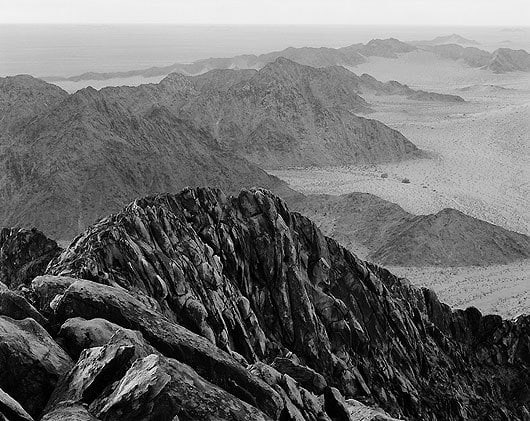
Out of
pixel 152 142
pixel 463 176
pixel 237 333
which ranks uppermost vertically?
pixel 237 333

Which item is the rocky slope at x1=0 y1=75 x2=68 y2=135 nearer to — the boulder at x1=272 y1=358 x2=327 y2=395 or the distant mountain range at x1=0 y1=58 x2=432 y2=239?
the distant mountain range at x1=0 y1=58 x2=432 y2=239

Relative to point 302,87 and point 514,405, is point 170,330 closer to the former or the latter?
point 514,405

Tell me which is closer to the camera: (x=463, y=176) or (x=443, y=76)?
(x=463, y=176)

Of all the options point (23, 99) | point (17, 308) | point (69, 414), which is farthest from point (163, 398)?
point (23, 99)

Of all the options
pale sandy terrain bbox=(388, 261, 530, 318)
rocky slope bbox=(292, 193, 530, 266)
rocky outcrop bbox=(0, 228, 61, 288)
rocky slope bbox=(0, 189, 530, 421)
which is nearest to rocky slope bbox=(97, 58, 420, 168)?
rocky slope bbox=(292, 193, 530, 266)

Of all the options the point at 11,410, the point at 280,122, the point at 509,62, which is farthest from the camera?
the point at 509,62

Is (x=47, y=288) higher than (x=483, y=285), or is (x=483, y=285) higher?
(x=47, y=288)

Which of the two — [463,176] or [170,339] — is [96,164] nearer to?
[463,176]
